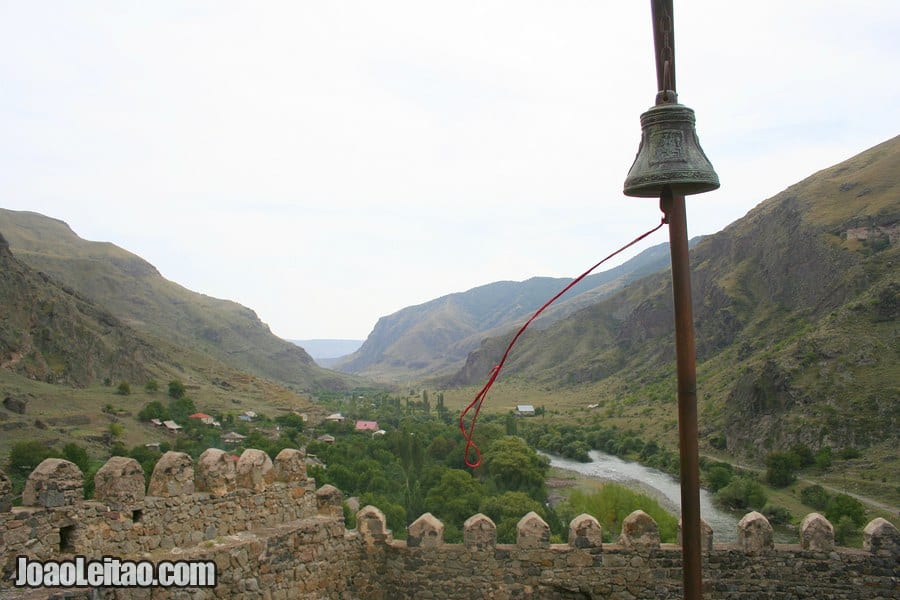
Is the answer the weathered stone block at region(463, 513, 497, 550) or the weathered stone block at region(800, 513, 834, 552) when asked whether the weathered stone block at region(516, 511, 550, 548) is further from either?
the weathered stone block at region(800, 513, 834, 552)

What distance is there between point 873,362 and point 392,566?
1750 inches

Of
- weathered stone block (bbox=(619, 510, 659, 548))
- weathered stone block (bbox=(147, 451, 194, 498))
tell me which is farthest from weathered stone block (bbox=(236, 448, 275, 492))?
weathered stone block (bbox=(619, 510, 659, 548))

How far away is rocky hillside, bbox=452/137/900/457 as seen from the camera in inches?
1734

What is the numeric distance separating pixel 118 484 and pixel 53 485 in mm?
524

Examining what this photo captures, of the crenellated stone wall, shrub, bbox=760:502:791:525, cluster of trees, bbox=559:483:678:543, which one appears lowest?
shrub, bbox=760:502:791:525

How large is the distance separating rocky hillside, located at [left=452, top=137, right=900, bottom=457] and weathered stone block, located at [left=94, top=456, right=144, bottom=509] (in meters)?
41.6

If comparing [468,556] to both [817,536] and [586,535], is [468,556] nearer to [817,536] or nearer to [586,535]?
[586,535]

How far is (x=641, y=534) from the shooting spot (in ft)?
25.8

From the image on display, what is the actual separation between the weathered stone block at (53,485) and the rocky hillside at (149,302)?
99.1 m

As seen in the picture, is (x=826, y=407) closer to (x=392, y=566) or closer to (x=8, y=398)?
(x=392, y=566)

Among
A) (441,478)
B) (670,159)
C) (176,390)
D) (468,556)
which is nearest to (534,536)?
(468,556)

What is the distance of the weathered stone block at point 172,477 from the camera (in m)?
6.30

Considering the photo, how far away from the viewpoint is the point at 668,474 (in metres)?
46.1

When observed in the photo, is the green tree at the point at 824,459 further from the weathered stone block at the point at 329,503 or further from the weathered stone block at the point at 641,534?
the weathered stone block at the point at 329,503
